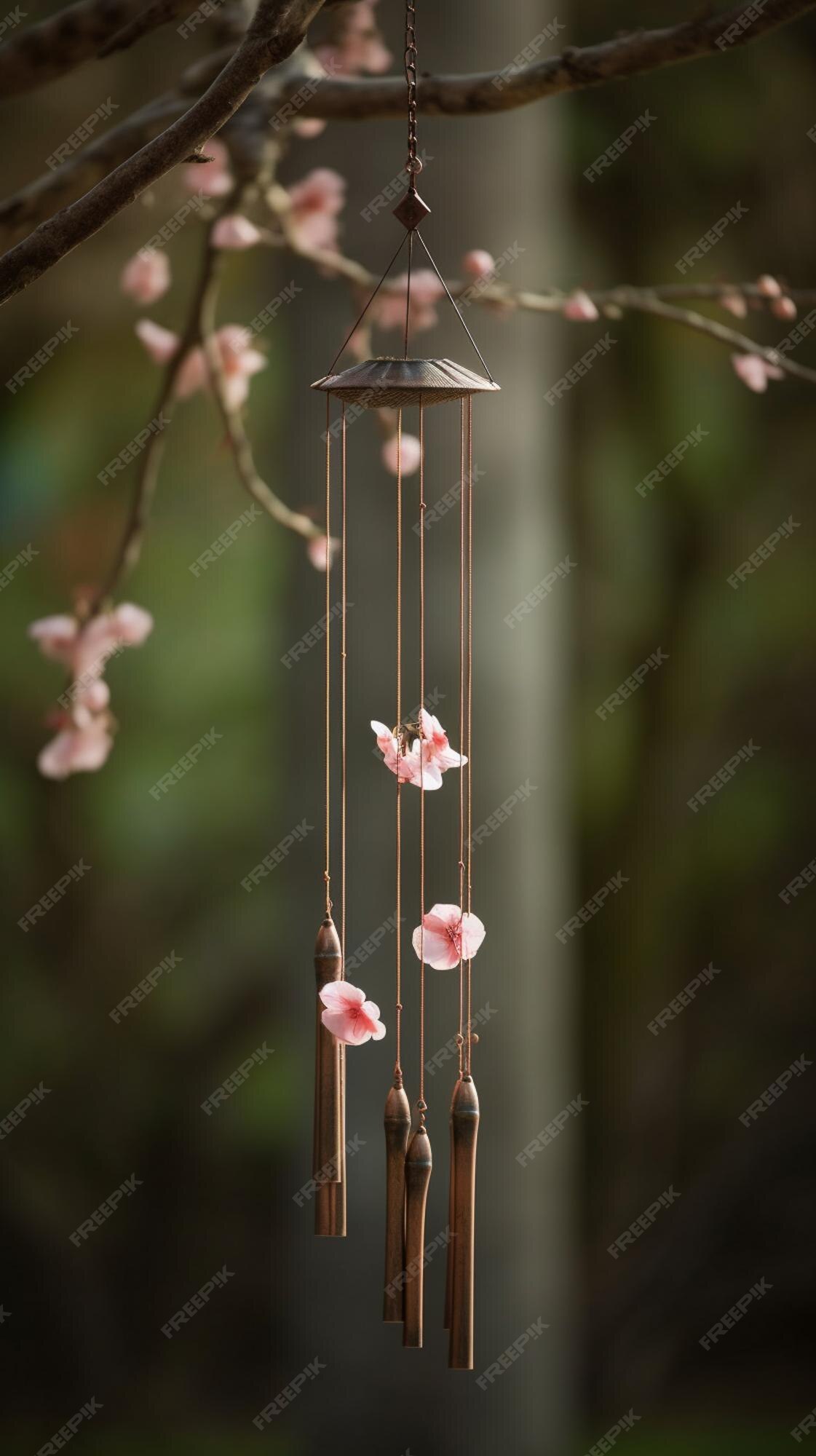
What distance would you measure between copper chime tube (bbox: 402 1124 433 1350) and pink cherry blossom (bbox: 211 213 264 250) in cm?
100

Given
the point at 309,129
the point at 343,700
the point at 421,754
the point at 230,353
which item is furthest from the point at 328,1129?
the point at 309,129

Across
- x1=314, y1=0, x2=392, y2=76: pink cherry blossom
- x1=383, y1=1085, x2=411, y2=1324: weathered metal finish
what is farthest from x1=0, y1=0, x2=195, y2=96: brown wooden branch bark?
x1=383, y1=1085, x2=411, y2=1324: weathered metal finish

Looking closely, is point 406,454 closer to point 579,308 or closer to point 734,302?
point 579,308

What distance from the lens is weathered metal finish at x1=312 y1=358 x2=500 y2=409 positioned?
0.92 meters

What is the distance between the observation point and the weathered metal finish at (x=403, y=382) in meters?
0.92

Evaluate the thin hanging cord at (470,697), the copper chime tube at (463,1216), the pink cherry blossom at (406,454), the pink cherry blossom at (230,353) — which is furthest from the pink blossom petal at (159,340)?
the copper chime tube at (463,1216)

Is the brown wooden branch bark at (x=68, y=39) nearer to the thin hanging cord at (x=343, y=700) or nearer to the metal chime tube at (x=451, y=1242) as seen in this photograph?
the thin hanging cord at (x=343, y=700)

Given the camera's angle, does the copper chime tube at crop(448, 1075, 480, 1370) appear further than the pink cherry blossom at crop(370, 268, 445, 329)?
No

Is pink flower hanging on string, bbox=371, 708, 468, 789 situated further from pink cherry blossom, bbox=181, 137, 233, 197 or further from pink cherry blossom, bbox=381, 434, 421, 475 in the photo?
pink cherry blossom, bbox=181, 137, 233, 197

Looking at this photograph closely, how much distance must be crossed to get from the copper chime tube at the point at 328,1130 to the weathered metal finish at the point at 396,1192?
3 centimetres

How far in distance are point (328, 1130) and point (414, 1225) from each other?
9 cm

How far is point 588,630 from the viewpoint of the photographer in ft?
10.6

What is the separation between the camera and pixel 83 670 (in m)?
1.72

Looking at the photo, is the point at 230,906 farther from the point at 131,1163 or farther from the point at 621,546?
the point at 621,546
